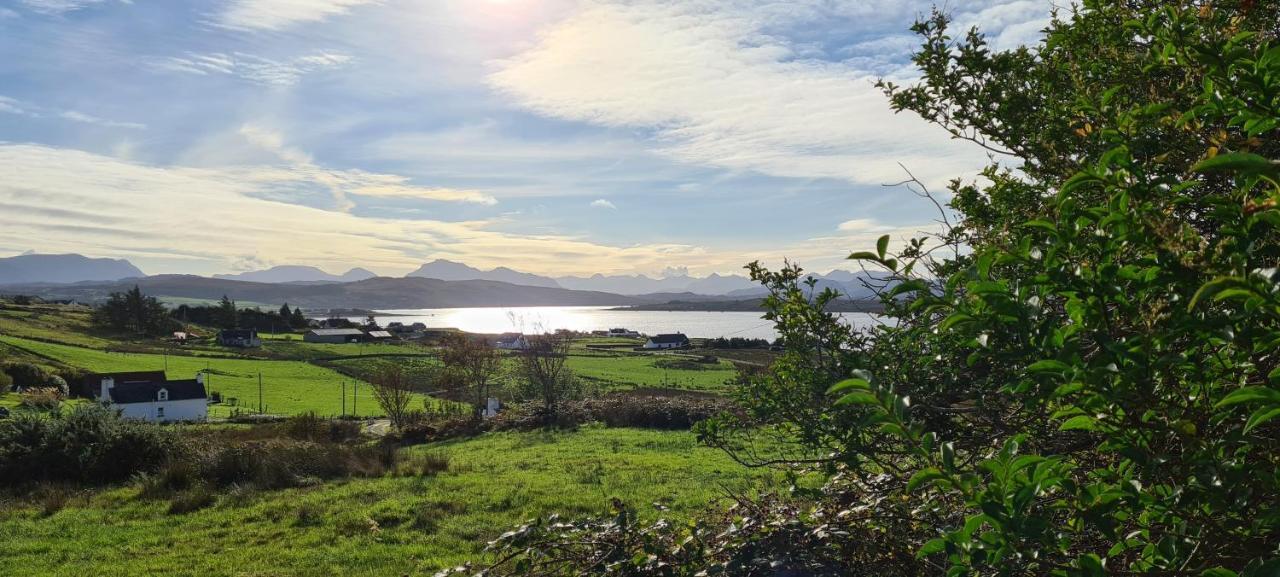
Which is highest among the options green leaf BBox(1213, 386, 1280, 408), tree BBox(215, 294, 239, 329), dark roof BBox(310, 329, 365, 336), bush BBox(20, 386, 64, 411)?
green leaf BBox(1213, 386, 1280, 408)

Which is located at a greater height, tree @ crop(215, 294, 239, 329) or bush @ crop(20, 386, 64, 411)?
tree @ crop(215, 294, 239, 329)

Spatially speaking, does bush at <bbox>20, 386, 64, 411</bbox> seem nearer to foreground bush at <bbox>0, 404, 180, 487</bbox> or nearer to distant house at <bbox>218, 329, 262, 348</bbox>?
foreground bush at <bbox>0, 404, 180, 487</bbox>

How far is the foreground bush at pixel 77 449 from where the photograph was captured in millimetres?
19047

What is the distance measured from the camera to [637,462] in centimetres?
2056

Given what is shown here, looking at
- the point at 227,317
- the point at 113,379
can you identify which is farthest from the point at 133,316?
the point at 113,379

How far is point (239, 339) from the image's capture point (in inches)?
4090

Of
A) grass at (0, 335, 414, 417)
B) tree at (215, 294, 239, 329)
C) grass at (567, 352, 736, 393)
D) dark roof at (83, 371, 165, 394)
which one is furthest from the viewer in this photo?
tree at (215, 294, 239, 329)

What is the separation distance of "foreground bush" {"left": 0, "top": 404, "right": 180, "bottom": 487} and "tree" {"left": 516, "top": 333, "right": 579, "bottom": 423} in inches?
833

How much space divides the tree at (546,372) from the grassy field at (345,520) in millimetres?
21396

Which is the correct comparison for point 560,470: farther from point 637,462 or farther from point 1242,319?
point 1242,319

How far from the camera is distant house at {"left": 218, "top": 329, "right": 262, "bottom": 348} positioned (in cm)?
10225

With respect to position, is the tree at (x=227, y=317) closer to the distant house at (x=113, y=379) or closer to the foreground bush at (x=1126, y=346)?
the distant house at (x=113, y=379)

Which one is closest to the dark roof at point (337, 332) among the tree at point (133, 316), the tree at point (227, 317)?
the tree at point (227, 317)

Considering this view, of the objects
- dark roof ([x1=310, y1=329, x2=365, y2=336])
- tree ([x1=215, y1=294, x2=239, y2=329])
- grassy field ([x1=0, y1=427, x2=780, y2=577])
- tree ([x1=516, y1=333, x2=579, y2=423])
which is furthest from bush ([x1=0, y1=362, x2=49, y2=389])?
tree ([x1=215, y1=294, x2=239, y2=329])
